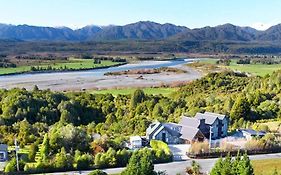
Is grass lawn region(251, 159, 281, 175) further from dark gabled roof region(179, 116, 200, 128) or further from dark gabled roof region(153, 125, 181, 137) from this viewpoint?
dark gabled roof region(179, 116, 200, 128)

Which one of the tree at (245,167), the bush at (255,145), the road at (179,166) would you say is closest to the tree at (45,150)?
the road at (179,166)

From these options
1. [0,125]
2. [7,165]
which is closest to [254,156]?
[7,165]

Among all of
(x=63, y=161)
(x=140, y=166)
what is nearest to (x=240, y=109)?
(x=63, y=161)

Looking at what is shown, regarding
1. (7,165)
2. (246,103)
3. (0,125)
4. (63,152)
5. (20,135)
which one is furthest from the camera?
(246,103)

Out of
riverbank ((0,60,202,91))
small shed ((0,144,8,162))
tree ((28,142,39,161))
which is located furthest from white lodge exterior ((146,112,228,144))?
riverbank ((0,60,202,91))

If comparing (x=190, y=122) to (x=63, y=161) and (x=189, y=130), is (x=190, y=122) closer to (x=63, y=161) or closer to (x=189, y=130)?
(x=189, y=130)

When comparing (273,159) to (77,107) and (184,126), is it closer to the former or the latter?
(184,126)
